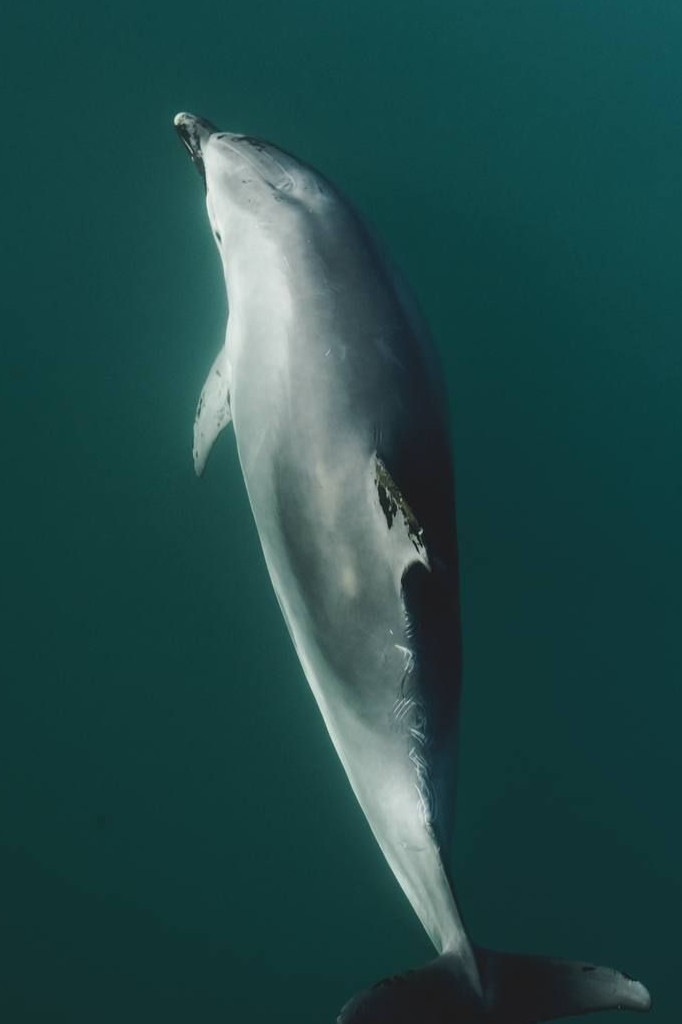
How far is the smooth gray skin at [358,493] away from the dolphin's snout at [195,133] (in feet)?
1.94

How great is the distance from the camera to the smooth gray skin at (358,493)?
3422mm

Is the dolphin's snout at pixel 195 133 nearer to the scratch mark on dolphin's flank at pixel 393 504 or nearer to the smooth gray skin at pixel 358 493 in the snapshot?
the smooth gray skin at pixel 358 493

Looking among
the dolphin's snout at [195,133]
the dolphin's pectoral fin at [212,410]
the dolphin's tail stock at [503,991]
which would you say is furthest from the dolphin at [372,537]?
the dolphin's snout at [195,133]

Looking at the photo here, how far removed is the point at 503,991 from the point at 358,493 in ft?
5.65

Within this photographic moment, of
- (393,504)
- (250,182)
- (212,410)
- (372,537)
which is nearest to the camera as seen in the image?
(393,504)

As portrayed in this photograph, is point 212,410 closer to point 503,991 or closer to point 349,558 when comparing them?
point 349,558

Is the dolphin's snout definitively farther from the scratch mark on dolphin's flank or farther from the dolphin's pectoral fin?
the scratch mark on dolphin's flank

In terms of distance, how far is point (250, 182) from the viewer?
4.38m

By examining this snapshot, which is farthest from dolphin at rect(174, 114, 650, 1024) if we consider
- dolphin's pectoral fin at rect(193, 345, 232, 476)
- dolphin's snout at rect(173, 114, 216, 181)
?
dolphin's snout at rect(173, 114, 216, 181)

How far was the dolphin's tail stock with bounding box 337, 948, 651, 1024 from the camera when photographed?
332 centimetres

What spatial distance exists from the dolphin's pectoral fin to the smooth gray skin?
30cm

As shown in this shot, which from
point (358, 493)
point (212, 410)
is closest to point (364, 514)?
point (358, 493)

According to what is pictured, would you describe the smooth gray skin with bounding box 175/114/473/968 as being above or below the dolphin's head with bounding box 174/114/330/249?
below

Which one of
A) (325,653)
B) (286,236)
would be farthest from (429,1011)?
(286,236)
